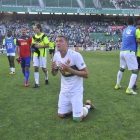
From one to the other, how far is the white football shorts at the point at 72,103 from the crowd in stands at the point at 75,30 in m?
34.1

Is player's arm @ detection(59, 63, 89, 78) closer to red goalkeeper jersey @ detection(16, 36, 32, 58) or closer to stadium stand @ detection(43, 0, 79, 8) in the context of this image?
red goalkeeper jersey @ detection(16, 36, 32, 58)

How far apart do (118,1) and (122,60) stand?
50.0 m

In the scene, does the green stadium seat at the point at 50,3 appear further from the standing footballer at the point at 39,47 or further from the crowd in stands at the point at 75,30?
the standing footballer at the point at 39,47

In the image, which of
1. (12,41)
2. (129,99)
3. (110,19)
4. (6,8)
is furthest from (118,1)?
(129,99)

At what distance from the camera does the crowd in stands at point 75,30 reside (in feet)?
131

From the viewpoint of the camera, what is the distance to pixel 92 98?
5.41m

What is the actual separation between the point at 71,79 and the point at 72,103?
0.52 m

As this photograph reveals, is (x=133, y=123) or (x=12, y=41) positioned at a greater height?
(x=12, y=41)

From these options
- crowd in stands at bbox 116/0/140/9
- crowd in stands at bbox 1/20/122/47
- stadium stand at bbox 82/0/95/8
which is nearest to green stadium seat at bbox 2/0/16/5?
crowd in stands at bbox 1/20/122/47

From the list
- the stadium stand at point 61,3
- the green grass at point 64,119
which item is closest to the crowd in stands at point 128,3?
the stadium stand at point 61,3

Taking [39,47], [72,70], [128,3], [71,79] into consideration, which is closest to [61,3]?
[128,3]

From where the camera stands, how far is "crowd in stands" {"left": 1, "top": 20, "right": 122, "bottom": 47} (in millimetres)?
40059

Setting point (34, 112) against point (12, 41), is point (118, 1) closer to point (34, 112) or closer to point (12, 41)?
point (12, 41)

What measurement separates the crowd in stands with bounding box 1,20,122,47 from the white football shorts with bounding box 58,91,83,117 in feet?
112
